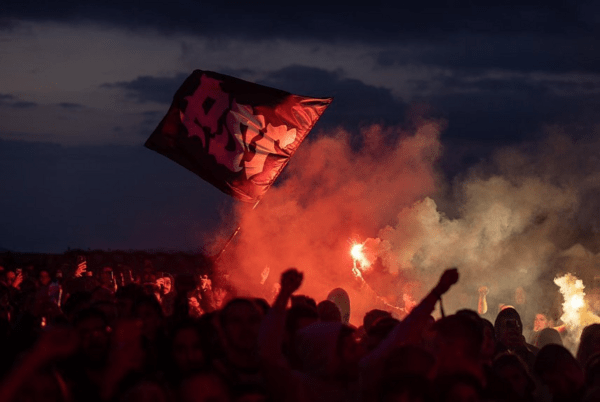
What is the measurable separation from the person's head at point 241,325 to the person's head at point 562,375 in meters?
1.82

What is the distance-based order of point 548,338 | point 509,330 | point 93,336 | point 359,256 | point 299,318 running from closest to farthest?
point 93,336
point 299,318
point 509,330
point 548,338
point 359,256

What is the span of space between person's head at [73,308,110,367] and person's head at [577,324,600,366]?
12.4 ft

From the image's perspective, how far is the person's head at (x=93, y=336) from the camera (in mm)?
5645

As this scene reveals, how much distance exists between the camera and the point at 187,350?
5.14 metres

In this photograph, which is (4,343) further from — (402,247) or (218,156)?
(402,247)

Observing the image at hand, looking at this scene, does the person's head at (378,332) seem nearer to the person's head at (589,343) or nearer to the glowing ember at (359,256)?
the person's head at (589,343)

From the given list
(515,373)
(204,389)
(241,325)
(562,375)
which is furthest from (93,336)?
(562,375)

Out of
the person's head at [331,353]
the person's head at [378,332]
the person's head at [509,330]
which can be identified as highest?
the person's head at [509,330]

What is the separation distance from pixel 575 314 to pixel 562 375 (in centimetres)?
1193

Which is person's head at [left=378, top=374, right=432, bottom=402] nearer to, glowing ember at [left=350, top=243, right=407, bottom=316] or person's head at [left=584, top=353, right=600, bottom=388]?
person's head at [left=584, top=353, right=600, bottom=388]

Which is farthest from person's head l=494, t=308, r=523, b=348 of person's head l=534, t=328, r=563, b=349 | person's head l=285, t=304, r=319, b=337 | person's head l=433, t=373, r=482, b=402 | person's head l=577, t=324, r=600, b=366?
person's head l=433, t=373, r=482, b=402

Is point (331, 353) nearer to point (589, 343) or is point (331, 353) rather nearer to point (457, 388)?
point (457, 388)

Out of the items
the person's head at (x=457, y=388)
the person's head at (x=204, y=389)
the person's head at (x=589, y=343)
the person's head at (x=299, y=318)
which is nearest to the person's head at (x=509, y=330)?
the person's head at (x=589, y=343)

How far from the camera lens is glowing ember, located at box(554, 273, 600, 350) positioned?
15655 mm
